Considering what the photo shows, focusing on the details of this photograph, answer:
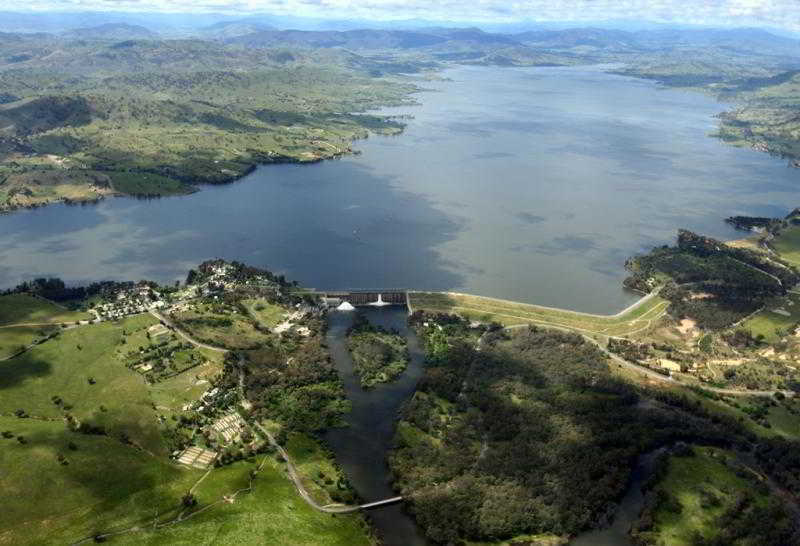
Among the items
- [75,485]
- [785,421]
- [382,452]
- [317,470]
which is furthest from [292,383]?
[785,421]

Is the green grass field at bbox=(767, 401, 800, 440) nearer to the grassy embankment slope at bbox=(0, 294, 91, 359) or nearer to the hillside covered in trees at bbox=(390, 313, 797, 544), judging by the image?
the hillside covered in trees at bbox=(390, 313, 797, 544)

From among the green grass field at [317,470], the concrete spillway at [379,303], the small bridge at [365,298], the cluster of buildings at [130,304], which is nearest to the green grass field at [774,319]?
the small bridge at [365,298]

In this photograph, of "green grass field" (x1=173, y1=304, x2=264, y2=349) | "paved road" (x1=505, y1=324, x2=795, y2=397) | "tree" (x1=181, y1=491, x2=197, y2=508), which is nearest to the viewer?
"tree" (x1=181, y1=491, x2=197, y2=508)

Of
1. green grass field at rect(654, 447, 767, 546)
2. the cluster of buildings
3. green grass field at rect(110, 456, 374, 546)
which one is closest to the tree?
green grass field at rect(110, 456, 374, 546)

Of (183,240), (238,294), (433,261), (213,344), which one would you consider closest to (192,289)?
(238,294)

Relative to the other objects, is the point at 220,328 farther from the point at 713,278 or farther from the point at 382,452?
the point at 713,278

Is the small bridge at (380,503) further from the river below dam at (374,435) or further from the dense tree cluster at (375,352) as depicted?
the dense tree cluster at (375,352)
